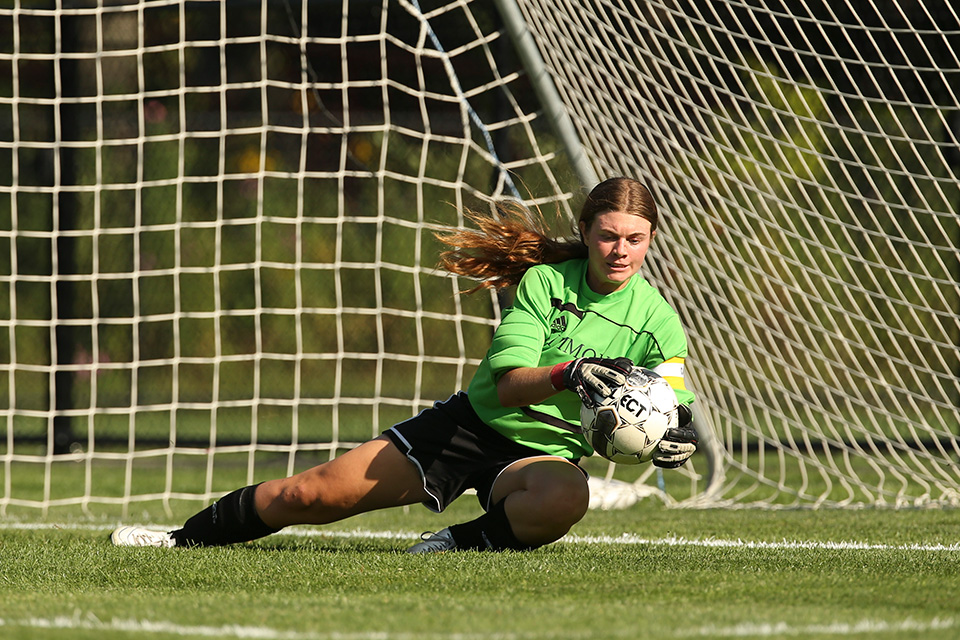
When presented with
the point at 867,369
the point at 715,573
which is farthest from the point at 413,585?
the point at 867,369

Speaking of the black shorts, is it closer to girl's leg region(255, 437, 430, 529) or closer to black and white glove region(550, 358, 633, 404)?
girl's leg region(255, 437, 430, 529)

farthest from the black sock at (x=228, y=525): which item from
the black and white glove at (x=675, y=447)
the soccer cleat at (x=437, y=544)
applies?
the black and white glove at (x=675, y=447)

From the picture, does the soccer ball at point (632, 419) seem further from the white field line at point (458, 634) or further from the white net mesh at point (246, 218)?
the white net mesh at point (246, 218)

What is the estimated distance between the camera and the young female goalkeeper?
3.07 meters

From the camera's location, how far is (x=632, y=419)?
2.74m

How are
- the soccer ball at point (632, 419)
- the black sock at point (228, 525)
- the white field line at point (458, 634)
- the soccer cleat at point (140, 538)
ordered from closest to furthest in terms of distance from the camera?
the white field line at point (458, 634) < the soccer ball at point (632, 419) < the black sock at point (228, 525) < the soccer cleat at point (140, 538)

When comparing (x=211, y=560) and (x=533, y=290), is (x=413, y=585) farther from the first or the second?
(x=533, y=290)

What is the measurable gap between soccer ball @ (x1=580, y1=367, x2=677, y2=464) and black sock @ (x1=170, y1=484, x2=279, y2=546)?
3.45 feet

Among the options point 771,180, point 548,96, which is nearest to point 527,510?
point 548,96

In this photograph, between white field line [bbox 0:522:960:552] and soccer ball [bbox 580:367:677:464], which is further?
white field line [bbox 0:522:960:552]

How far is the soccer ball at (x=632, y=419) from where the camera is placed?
2740 mm

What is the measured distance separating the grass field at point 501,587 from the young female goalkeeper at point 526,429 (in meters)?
A: 0.12

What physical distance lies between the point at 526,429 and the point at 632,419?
1.70ft

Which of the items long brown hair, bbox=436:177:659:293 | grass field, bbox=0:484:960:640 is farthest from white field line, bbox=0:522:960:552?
long brown hair, bbox=436:177:659:293
